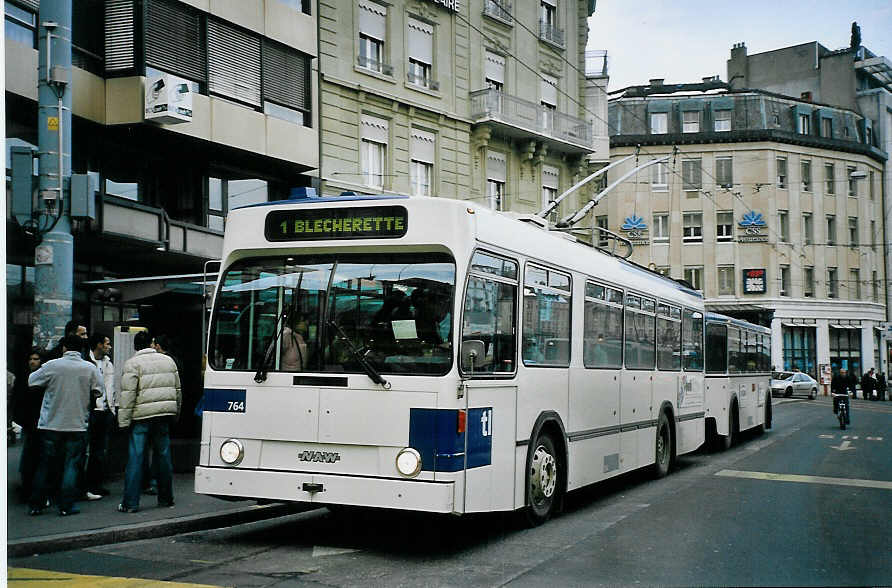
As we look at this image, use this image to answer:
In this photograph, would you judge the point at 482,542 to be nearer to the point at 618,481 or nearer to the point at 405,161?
the point at 618,481

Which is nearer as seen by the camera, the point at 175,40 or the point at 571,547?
the point at 571,547

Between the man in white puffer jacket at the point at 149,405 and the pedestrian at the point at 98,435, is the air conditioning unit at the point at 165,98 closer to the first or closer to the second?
the pedestrian at the point at 98,435

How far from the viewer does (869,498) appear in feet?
39.6

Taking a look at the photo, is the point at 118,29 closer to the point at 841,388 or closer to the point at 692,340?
the point at 692,340

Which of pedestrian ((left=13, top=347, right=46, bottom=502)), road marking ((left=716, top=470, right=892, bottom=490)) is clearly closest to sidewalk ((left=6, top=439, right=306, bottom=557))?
pedestrian ((left=13, top=347, right=46, bottom=502))

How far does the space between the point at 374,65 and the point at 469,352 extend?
1966cm

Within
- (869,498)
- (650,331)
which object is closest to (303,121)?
(650,331)

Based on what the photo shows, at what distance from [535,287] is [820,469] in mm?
8508

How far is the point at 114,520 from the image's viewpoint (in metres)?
9.38

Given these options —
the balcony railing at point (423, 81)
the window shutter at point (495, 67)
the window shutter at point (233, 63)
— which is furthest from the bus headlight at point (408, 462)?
the window shutter at point (495, 67)

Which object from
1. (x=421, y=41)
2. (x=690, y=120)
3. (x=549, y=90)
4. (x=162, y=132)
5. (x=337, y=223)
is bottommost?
(x=337, y=223)

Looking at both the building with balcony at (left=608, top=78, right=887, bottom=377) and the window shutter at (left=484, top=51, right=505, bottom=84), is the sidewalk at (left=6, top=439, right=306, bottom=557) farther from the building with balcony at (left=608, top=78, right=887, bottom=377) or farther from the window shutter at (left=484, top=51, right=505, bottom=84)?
the building with balcony at (left=608, top=78, right=887, bottom=377)

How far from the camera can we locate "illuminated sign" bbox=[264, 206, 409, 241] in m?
8.15

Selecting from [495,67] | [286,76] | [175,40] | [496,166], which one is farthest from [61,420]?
[495,67]
